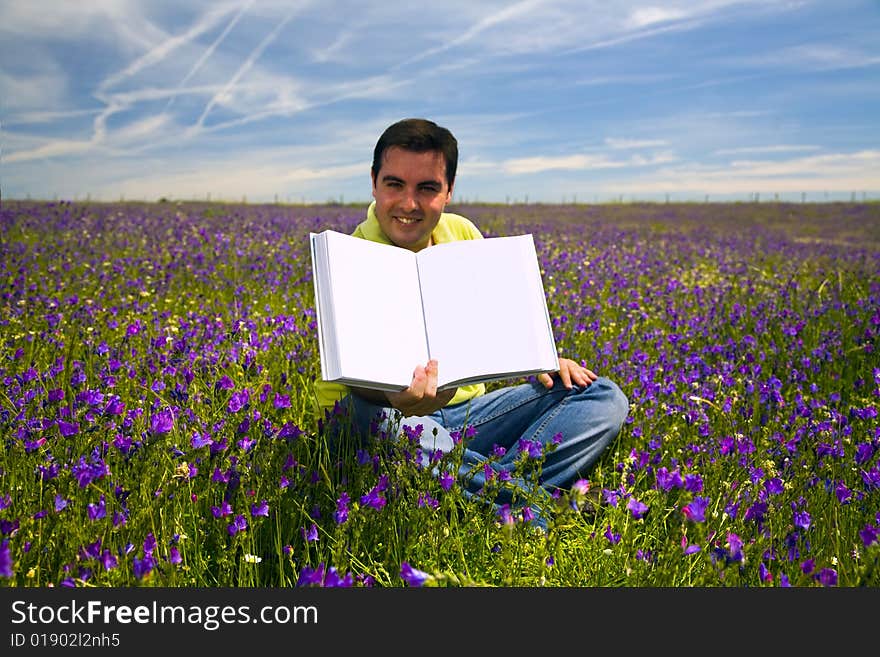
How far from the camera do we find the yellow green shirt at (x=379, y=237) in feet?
8.51

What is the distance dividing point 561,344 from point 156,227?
7249mm

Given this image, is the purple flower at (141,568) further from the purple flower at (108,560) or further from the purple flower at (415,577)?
the purple flower at (415,577)

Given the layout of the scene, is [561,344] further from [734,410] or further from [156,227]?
[156,227]

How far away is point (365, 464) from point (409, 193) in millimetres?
1012

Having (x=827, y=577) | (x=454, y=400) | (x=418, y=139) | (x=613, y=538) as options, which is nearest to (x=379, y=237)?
(x=418, y=139)

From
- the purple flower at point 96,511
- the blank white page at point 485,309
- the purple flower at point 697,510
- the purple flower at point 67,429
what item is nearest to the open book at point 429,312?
the blank white page at point 485,309

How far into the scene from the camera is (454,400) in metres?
2.86

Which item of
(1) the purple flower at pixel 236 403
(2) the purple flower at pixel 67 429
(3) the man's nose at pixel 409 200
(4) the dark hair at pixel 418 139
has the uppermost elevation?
(4) the dark hair at pixel 418 139

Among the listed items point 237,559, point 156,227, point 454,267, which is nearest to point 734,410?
point 454,267

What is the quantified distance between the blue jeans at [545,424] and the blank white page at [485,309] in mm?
632

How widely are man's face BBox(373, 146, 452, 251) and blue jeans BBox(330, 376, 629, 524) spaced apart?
71 centimetres

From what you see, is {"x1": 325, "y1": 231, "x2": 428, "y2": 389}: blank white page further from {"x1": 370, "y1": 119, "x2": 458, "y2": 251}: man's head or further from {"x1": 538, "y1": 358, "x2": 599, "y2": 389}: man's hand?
{"x1": 538, "y1": 358, "x2": 599, "y2": 389}: man's hand

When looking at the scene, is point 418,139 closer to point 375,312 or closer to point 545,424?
point 375,312

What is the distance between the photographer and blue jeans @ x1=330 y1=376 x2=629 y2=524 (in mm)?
2625
